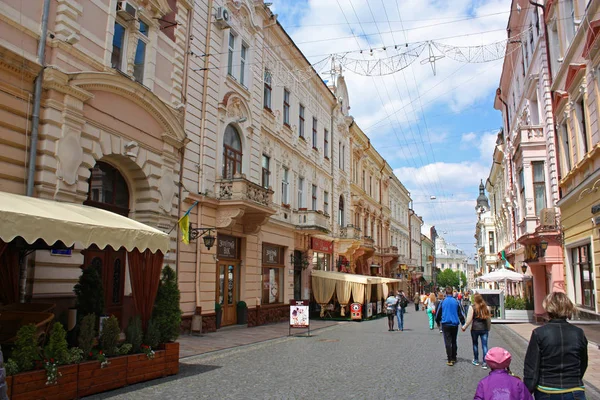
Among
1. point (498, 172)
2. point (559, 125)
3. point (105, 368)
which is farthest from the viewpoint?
point (498, 172)

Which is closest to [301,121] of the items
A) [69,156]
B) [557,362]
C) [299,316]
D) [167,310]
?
[299,316]

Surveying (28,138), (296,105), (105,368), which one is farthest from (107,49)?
(296,105)

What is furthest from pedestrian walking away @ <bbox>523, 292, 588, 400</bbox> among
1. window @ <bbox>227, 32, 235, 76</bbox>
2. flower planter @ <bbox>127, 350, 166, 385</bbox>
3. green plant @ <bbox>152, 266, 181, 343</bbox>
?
window @ <bbox>227, 32, 235, 76</bbox>

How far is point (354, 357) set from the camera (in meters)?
12.5

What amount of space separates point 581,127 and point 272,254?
1317 cm

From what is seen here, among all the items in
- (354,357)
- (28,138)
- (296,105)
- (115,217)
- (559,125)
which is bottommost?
(354,357)

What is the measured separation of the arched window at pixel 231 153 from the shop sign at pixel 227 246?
2.32 meters

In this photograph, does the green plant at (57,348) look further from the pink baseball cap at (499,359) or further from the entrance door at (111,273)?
the pink baseball cap at (499,359)

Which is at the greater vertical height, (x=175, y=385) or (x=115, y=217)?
(x=115, y=217)

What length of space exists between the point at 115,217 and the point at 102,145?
347 centimetres

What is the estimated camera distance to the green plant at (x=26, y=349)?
692cm

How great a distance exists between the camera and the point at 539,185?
2294 centimetres

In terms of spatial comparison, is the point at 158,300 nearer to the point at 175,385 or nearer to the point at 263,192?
the point at 175,385

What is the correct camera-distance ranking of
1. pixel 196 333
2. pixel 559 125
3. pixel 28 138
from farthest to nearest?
pixel 559 125, pixel 196 333, pixel 28 138
